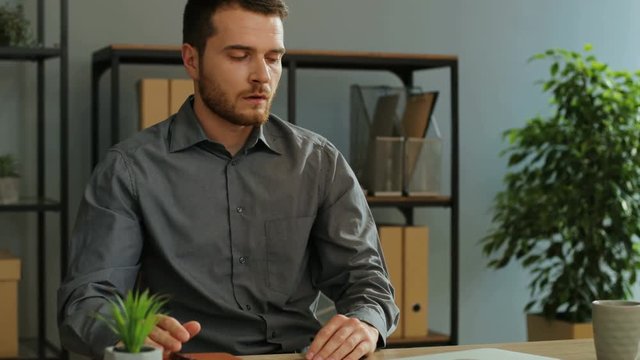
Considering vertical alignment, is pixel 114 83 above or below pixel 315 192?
above

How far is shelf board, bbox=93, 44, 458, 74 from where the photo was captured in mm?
3150

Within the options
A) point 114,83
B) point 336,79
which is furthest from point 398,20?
point 114,83

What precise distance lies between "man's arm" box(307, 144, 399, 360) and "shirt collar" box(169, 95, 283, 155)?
11 centimetres

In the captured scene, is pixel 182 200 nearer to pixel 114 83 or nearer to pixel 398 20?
pixel 114 83

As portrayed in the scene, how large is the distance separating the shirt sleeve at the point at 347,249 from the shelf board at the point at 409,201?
144 cm

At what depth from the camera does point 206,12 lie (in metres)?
1.90

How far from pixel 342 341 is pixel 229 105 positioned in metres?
0.52

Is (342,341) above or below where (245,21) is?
below

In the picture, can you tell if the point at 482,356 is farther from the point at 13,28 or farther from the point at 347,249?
the point at 13,28


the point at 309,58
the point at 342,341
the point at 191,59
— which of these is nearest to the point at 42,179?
the point at 309,58

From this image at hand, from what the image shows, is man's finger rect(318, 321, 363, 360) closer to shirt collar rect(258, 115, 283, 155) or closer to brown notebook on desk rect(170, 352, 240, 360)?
brown notebook on desk rect(170, 352, 240, 360)

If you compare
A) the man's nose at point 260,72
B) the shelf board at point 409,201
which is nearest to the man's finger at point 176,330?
the man's nose at point 260,72

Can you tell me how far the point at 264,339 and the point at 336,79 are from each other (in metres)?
2.02

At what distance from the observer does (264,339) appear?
6.00 feet
